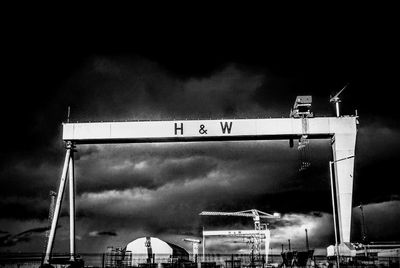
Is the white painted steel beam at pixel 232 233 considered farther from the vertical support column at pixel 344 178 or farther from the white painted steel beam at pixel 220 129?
the white painted steel beam at pixel 220 129

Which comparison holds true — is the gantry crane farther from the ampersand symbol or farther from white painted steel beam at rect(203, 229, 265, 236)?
the ampersand symbol

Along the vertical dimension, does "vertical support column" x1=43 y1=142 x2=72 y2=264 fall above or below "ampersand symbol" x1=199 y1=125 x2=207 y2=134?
below

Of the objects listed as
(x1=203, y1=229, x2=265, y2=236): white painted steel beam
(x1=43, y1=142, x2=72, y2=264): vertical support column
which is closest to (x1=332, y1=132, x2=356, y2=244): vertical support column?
(x1=43, y1=142, x2=72, y2=264): vertical support column

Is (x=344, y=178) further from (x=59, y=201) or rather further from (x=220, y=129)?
(x=59, y=201)

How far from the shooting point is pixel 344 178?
26.3 meters

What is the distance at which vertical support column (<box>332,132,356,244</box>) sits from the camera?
25.4m

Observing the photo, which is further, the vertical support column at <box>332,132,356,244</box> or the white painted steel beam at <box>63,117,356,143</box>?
the white painted steel beam at <box>63,117,356,143</box>

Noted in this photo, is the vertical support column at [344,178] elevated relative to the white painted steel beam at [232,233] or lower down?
elevated

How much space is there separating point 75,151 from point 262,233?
106ft

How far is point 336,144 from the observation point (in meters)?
26.8

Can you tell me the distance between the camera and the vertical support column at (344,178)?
25.4 metres

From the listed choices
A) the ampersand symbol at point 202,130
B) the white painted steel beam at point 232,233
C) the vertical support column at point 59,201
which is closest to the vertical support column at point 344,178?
the ampersand symbol at point 202,130

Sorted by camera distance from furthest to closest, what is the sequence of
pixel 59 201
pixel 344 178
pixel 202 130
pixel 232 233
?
1. pixel 232 233
2. pixel 59 201
3. pixel 202 130
4. pixel 344 178

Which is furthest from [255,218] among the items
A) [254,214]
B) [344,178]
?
[344,178]
